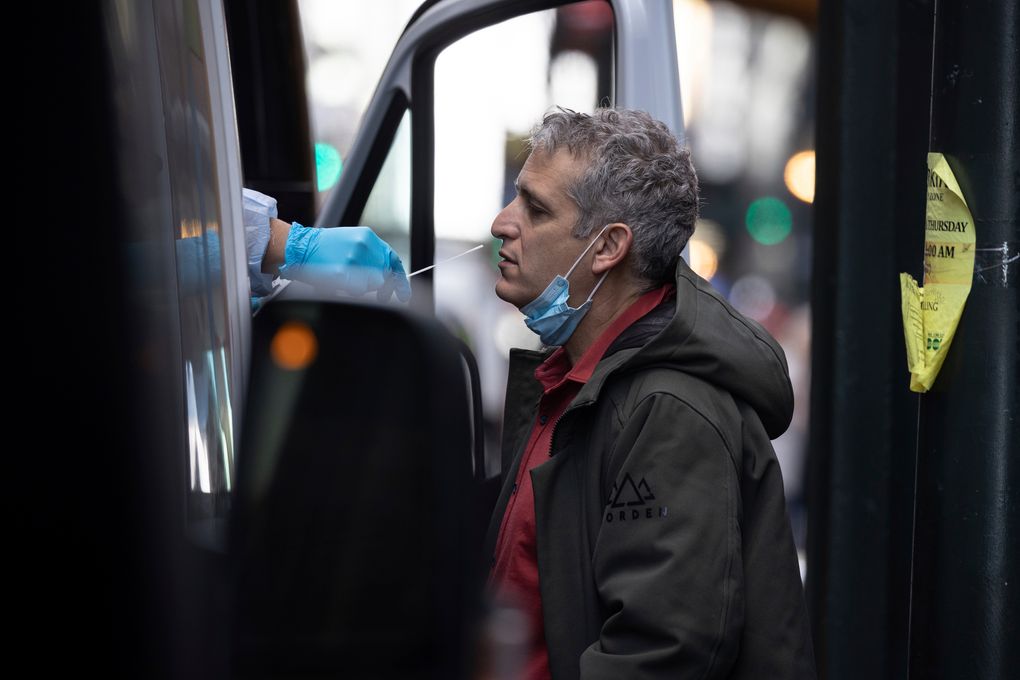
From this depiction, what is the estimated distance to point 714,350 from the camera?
6.00 feet

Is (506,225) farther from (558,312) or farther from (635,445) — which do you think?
(635,445)

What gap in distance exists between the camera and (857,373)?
9.18ft

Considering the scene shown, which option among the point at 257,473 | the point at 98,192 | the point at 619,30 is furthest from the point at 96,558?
the point at 619,30

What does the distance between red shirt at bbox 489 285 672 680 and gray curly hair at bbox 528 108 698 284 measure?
90 mm

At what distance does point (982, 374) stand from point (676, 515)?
0.62m

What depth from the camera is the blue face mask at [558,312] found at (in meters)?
2.14

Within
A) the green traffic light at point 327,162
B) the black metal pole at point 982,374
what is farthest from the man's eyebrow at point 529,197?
the green traffic light at point 327,162

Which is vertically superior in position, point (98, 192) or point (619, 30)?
point (619, 30)

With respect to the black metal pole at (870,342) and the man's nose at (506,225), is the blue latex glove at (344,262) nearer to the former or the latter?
the man's nose at (506,225)

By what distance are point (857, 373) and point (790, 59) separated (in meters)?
13.3

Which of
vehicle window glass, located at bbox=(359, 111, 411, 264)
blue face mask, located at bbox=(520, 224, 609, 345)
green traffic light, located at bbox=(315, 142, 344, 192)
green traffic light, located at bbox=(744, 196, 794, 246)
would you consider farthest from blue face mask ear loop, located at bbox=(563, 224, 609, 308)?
green traffic light, located at bbox=(744, 196, 794, 246)

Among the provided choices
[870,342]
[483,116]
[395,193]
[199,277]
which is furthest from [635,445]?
[483,116]

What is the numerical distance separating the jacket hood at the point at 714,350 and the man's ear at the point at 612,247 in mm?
127

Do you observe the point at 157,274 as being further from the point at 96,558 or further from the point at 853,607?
the point at 853,607
